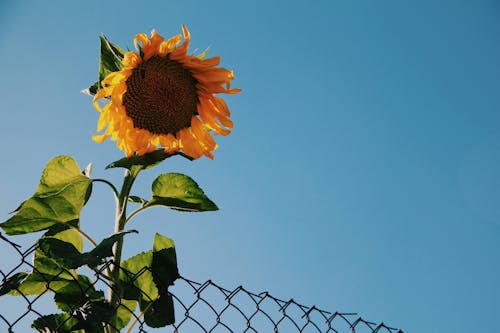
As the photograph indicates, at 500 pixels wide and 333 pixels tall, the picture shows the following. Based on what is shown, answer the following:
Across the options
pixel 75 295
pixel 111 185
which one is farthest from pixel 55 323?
pixel 111 185

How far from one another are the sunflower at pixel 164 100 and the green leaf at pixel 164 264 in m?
0.33

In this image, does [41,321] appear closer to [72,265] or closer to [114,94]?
[72,265]

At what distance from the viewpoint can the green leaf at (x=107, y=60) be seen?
184 centimetres

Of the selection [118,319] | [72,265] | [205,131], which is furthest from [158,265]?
[205,131]

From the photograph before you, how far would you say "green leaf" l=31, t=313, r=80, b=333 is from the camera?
5.19ft

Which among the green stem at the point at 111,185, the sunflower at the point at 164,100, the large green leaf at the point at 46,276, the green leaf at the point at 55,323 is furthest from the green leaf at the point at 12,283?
the sunflower at the point at 164,100

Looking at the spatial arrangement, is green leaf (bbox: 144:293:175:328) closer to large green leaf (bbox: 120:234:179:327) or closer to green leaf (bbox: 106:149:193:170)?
large green leaf (bbox: 120:234:179:327)

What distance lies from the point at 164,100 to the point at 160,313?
76 centimetres

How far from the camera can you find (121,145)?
1845 millimetres

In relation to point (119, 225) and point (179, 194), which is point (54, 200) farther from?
point (179, 194)

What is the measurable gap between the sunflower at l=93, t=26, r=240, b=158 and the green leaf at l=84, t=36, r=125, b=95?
0.12ft

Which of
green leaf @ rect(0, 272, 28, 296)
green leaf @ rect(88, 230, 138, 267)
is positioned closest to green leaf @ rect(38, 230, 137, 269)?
green leaf @ rect(88, 230, 138, 267)

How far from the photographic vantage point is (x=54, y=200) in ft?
5.48

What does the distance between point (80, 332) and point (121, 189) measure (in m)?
0.48
